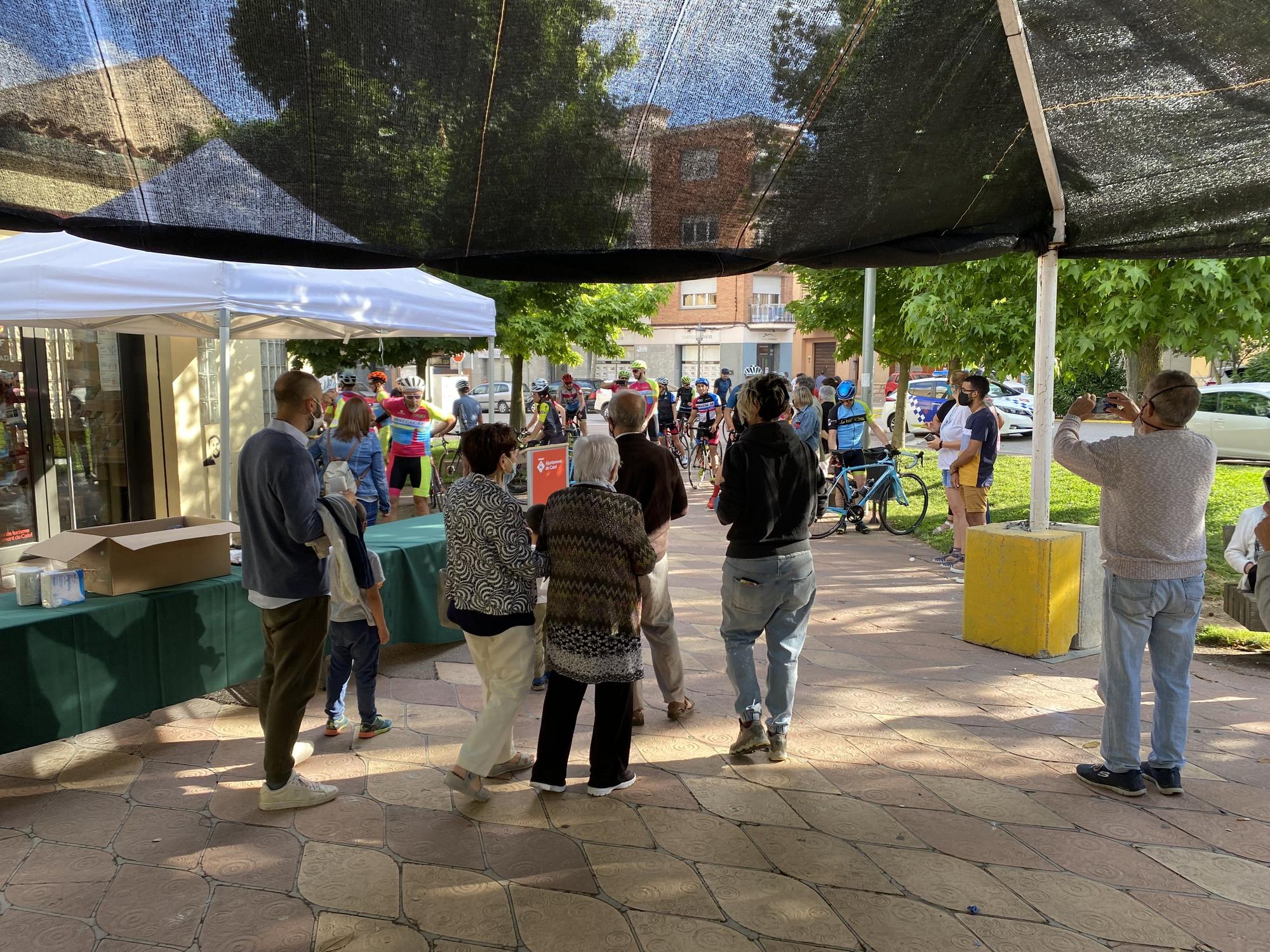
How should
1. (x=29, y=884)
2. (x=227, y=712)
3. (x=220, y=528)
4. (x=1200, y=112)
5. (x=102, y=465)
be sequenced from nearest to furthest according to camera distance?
(x=29, y=884) < (x=1200, y=112) < (x=220, y=528) < (x=227, y=712) < (x=102, y=465)

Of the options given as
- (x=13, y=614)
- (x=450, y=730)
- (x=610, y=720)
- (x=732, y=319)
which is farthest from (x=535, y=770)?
(x=732, y=319)

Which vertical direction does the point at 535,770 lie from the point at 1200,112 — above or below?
below

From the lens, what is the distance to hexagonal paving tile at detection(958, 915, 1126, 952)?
2.96m

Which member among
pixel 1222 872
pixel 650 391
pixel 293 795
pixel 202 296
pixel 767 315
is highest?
pixel 767 315

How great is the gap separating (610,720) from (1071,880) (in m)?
1.86

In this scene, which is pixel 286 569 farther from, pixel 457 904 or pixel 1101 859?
pixel 1101 859

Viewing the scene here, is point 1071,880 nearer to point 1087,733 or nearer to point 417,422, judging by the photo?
point 1087,733

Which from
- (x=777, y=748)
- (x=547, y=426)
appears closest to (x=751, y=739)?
(x=777, y=748)

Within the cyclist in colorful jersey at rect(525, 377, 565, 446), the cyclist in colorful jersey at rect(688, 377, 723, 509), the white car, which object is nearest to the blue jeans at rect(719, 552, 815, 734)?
the cyclist in colorful jersey at rect(525, 377, 565, 446)

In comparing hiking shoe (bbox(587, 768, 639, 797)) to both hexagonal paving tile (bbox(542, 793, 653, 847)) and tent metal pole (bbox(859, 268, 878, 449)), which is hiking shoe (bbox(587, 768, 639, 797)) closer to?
hexagonal paving tile (bbox(542, 793, 653, 847))

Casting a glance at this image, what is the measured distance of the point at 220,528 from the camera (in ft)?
15.6

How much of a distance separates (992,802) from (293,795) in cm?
300

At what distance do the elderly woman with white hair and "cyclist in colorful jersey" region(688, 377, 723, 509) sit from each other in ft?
34.8

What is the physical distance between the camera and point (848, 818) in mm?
3865
